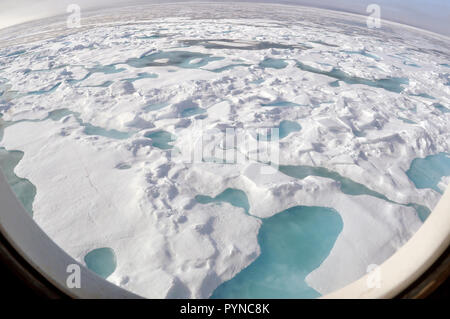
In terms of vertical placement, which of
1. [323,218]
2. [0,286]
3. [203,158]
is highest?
[0,286]

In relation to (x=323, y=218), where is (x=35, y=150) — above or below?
above

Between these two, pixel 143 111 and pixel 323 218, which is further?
pixel 143 111

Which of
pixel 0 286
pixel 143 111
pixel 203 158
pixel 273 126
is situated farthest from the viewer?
pixel 143 111
